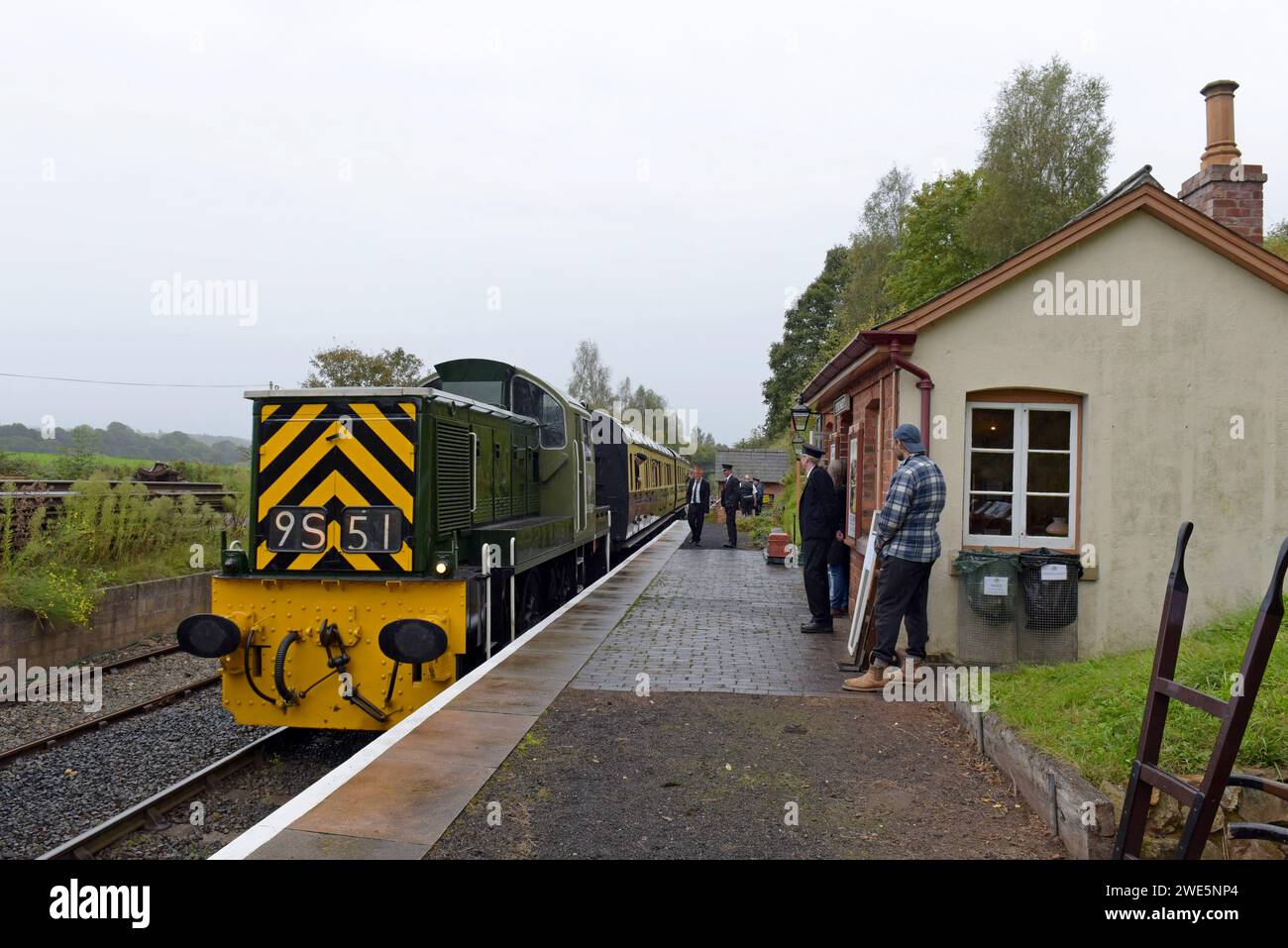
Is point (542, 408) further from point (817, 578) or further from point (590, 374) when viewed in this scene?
point (590, 374)

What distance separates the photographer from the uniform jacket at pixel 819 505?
9.45 meters

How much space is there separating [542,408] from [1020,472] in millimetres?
5895

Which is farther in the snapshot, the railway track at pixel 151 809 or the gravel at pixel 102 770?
the gravel at pixel 102 770

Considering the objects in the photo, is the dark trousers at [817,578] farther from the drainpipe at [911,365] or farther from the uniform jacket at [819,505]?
the drainpipe at [911,365]

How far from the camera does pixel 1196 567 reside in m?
8.11

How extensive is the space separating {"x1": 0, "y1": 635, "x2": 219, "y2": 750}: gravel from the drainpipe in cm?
790

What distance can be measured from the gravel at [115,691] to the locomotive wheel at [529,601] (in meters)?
3.68

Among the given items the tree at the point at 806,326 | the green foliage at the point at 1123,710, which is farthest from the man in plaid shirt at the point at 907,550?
the tree at the point at 806,326

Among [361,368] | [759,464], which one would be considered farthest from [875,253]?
[361,368]

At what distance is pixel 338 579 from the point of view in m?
6.80

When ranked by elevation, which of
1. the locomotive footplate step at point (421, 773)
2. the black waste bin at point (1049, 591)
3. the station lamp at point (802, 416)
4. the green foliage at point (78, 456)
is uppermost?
the station lamp at point (802, 416)
